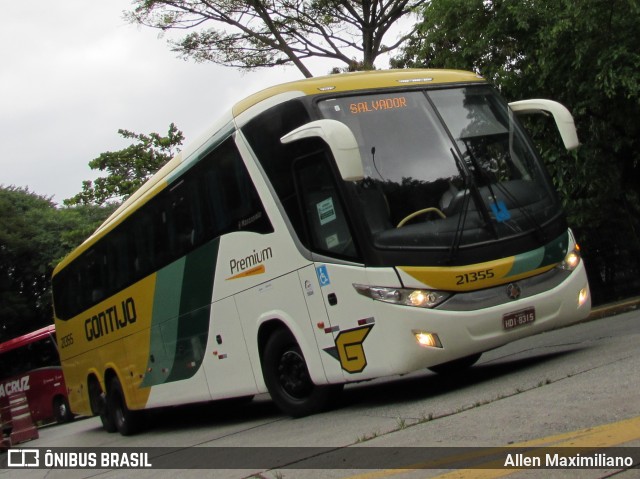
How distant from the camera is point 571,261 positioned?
9.02 metres

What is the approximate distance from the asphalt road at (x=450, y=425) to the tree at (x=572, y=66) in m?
6.19

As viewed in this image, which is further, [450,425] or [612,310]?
[612,310]

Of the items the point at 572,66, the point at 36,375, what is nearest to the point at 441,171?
the point at 572,66

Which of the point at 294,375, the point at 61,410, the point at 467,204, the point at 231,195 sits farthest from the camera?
the point at 61,410

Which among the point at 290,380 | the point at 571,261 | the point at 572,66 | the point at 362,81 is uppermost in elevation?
the point at 572,66

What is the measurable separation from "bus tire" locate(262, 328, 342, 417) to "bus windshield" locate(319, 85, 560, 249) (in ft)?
6.22

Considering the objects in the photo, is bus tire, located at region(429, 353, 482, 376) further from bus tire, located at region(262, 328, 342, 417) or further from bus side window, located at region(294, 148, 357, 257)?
bus side window, located at region(294, 148, 357, 257)

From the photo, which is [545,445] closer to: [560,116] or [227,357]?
[560,116]

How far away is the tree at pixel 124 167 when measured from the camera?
1296 inches

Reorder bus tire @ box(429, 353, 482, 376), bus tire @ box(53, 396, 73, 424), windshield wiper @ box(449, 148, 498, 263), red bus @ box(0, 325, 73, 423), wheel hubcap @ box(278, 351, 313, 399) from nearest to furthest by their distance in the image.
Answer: windshield wiper @ box(449, 148, 498, 263) < wheel hubcap @ box(278, 351, 313, 399) < bus tire @ box(429, 353, 482, 376) < bus tire @ box(53, 396, 73, 424) < red bus @ box(0, 325, 73, 423)

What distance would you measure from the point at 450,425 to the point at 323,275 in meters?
2.38

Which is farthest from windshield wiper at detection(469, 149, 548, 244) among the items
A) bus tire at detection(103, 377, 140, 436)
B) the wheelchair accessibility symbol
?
bus tire at detection(103, 377, 140, 436)

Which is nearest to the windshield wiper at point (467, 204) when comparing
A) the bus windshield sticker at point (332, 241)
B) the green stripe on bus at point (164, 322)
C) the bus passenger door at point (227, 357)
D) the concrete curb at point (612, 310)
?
the bus windshield sticker at point (332, 241)

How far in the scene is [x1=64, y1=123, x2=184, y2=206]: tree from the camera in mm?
32906
